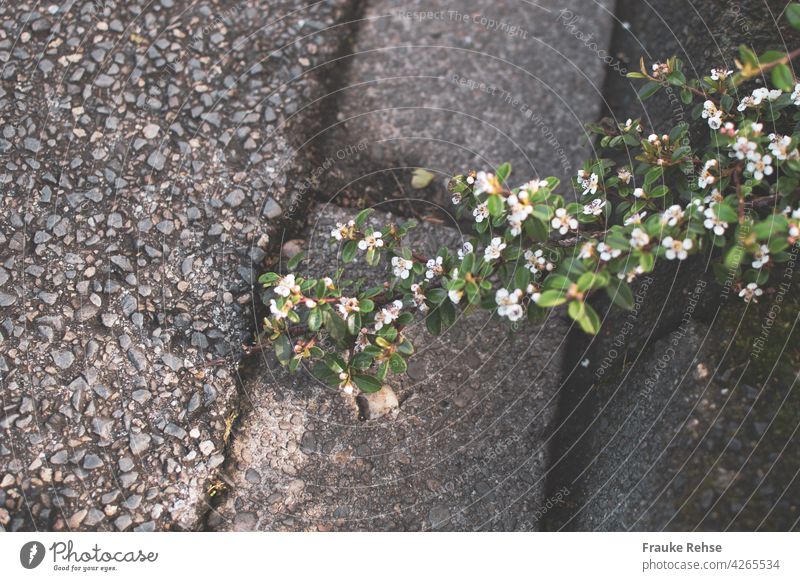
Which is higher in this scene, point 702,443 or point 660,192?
point 660,192

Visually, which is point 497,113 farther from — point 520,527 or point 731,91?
point 520,527

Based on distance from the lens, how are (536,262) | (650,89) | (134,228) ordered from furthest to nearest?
(134,228), (650,89), (536,262)

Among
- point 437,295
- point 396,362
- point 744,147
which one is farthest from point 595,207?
point 396,362

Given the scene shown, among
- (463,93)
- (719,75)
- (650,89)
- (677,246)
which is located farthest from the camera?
(463,93)

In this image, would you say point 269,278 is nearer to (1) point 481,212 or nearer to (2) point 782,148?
(1) point 481,212

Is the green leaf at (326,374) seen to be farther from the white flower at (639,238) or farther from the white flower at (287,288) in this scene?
the white flower at (639,238)

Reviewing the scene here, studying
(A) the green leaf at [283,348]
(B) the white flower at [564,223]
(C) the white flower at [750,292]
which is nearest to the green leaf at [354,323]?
(A) the green leaf at [283,348]
